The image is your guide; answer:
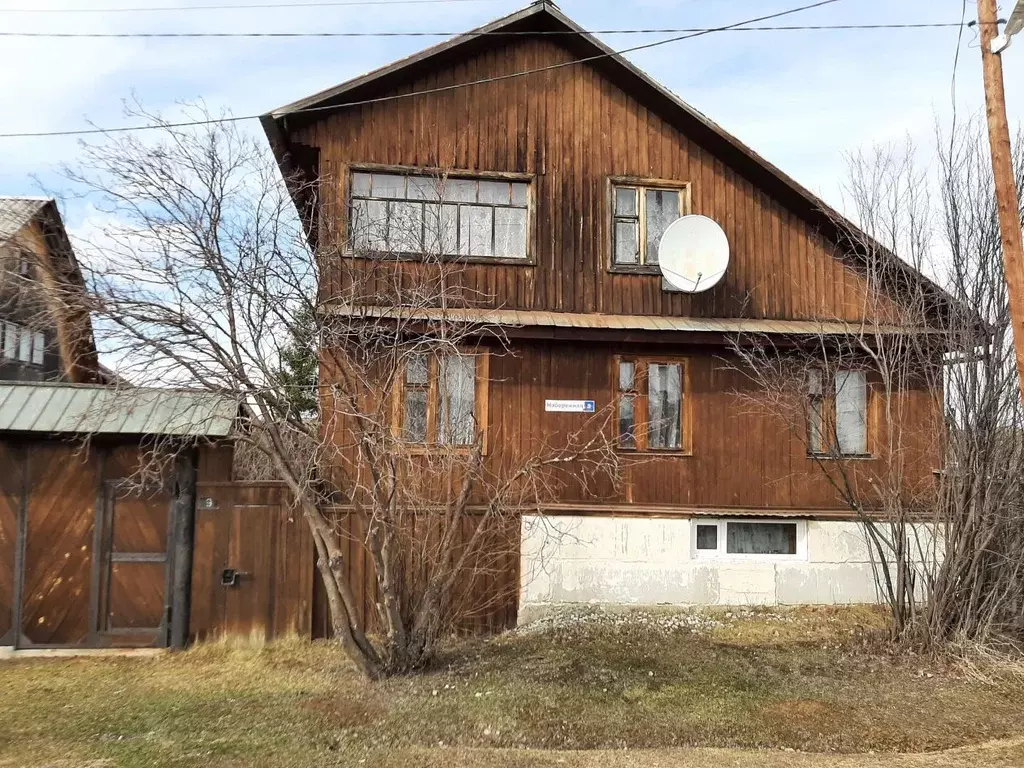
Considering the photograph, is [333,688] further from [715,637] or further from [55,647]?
[715,637]

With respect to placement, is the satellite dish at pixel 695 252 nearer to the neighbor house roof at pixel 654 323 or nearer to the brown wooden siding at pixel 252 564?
the neighbor house roof at pixel 654 323

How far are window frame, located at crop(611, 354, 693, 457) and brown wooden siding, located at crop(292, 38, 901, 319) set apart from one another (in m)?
0.73

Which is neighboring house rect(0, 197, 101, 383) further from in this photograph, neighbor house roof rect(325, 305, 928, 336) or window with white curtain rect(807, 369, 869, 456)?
window with white curtain rect(807, 369, 869, 456)

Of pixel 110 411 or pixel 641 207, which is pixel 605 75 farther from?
pixel 110 411

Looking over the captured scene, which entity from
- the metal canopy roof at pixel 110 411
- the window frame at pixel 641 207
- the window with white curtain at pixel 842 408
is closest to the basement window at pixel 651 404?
the window frame at pixel 641 207

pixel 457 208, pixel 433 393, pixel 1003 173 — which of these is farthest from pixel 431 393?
pixel 1003 173

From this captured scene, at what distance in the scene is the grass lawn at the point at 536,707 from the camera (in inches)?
234

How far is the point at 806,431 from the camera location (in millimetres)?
10625

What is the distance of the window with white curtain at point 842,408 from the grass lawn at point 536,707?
2.91 m

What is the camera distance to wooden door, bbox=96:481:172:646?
8.66m

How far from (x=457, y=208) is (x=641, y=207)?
276 centimetres

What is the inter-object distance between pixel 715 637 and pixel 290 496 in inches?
217

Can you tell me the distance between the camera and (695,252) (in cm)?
1049

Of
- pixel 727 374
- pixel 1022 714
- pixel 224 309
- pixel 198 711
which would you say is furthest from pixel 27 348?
pixel 1022 714
